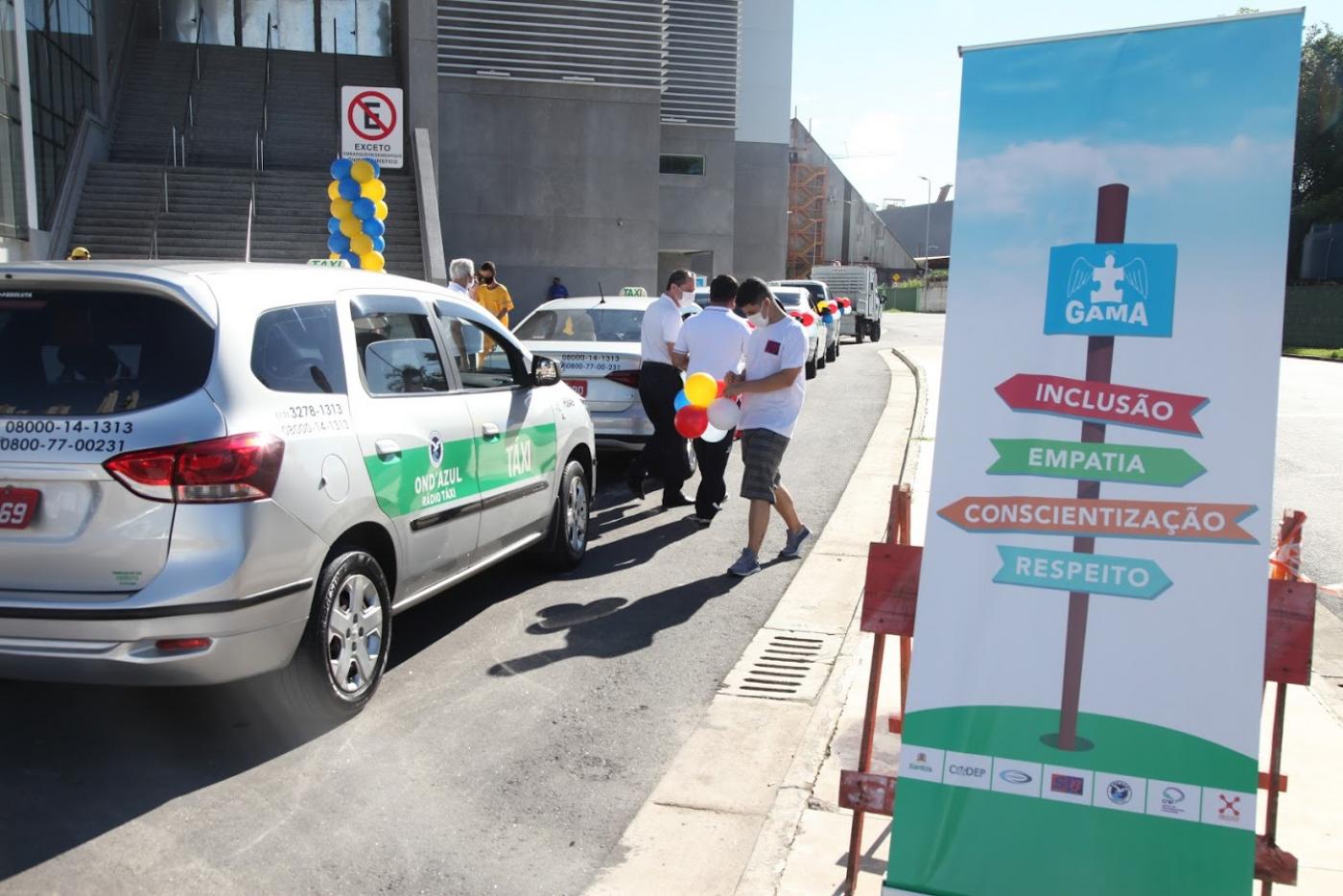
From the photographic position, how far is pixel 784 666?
594 centimetres

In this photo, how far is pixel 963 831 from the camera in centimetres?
319

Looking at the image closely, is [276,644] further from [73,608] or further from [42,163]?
[42,163]

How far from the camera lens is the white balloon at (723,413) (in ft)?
24.5

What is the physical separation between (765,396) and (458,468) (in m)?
2.33

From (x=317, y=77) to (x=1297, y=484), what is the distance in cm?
2326

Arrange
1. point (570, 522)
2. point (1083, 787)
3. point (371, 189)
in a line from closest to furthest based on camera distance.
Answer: point (1083, 787)
point (570, 522)
point (371, 189)

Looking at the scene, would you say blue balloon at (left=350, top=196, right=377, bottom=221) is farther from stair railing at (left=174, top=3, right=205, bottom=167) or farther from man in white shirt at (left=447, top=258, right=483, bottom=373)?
stair railing at (left=174, top=3, right=205, bottom=167)

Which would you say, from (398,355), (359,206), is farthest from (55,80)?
(398,355)

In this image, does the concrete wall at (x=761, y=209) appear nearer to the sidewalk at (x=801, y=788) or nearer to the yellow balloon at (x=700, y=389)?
the yellow balloon at (x=700, y=389)

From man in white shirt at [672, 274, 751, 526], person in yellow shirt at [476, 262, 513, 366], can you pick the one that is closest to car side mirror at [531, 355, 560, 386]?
man in white shirt at [672, 274, 751, 526]

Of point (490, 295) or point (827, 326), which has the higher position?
point (490, 295)

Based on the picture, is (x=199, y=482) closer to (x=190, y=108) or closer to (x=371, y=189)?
(x=371, y=189)

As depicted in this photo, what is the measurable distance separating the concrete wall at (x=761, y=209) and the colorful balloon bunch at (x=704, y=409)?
1819 inches

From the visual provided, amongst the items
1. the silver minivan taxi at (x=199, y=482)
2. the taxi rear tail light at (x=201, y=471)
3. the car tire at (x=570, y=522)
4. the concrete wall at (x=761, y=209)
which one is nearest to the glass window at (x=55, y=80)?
the car tire at (x=570, y=522)
